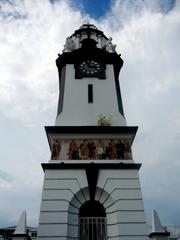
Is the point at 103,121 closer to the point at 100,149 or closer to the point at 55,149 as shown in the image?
the point at 100,149

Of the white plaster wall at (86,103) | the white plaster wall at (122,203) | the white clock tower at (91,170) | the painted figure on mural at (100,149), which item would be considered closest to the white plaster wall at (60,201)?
the white clock tower at (91,170)

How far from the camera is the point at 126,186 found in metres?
14.4

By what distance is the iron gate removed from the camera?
13.5 metres

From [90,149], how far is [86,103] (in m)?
3.86

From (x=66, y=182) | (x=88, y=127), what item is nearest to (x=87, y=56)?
(x=88, y=127)

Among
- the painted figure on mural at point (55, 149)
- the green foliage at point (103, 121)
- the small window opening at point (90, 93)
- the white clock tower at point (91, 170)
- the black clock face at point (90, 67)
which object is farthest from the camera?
the black clock face at point (90, 67)

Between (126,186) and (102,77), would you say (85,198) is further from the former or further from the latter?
(102,77)

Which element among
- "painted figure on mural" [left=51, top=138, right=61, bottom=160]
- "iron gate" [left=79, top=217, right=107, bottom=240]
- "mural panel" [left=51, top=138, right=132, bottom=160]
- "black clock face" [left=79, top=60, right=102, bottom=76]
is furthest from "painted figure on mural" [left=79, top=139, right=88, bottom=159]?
"black clock face" [left=79, top=60, right=102, bottom=76]

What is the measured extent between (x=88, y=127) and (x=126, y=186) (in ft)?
13.3

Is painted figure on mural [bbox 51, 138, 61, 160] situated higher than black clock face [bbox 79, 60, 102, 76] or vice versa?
black clock face [bbox 79, 60, 102, 76]

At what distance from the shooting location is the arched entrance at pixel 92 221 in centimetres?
1352

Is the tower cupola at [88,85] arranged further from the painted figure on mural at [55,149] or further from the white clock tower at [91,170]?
the painted figure on mural at [55,149]

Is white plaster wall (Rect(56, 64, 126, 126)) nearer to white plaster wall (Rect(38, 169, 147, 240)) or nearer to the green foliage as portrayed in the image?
the green foliage

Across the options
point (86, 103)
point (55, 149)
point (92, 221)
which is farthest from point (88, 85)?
point (92, 221)
